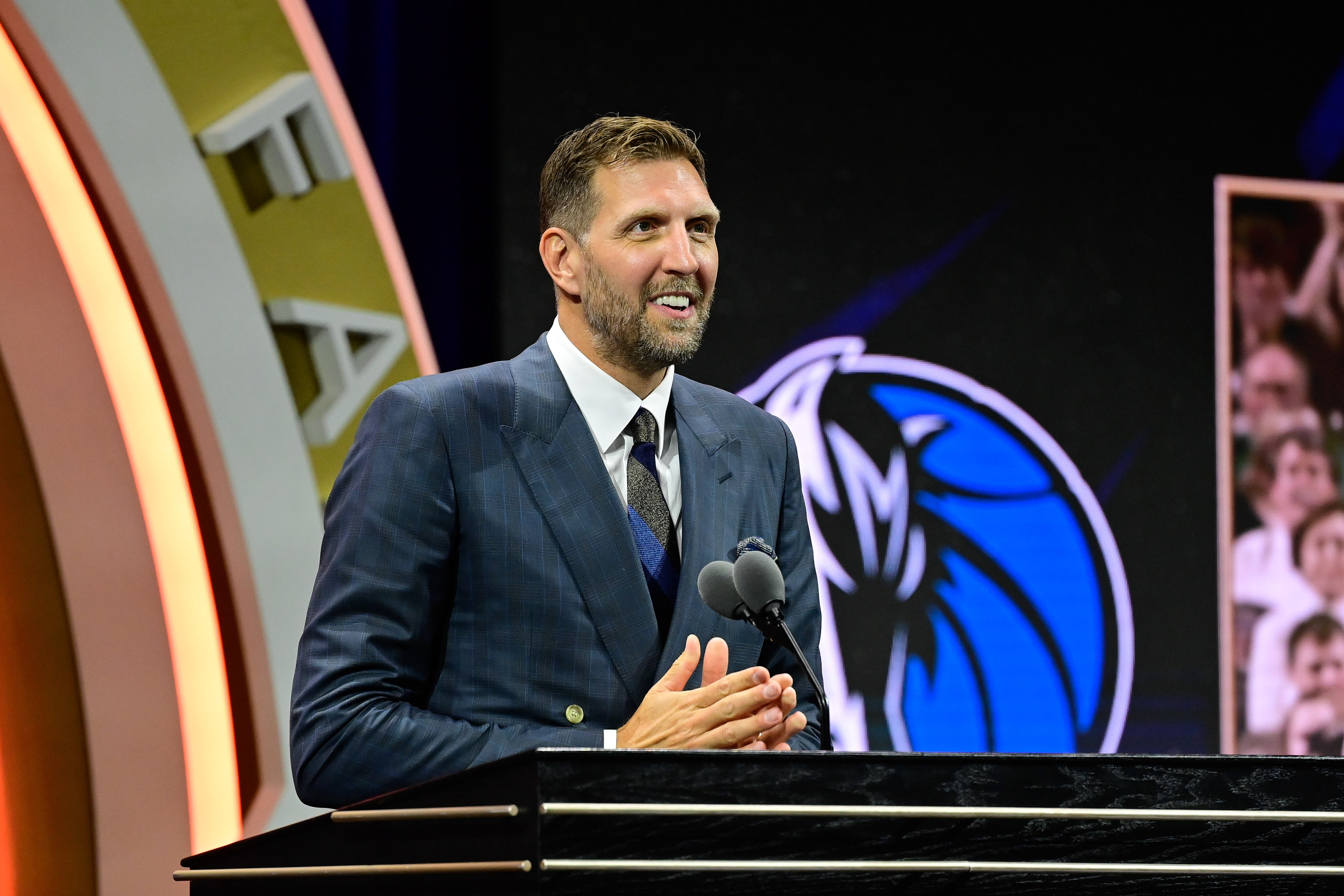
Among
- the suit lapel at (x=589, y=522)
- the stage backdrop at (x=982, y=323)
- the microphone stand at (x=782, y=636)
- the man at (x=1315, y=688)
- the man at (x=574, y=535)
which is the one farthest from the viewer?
the man at (x=1315, y=688)

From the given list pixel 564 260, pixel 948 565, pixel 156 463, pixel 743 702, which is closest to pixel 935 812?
pixel 743 702

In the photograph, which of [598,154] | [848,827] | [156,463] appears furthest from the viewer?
[156,463]

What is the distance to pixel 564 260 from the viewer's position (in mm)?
2387

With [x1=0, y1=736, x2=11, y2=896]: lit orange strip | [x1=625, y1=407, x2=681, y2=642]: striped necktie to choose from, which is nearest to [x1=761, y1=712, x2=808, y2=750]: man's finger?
[x1=625, y1=407, x2=681, y2=642]: striped necktie

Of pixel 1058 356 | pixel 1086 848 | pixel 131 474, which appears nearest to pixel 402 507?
pixel 1086 848

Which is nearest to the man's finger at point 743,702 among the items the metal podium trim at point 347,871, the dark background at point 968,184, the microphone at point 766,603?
the microphone at point 766,603

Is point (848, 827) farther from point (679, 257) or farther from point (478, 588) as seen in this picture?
point (679, 257)

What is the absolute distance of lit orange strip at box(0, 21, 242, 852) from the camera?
3006mm

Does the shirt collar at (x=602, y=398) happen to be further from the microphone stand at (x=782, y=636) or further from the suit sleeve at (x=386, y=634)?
the microphone stand at (x=782, y=636)

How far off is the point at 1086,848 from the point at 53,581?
234 cm

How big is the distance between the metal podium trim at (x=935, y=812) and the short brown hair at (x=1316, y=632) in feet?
10.4

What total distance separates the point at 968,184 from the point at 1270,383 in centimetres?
117

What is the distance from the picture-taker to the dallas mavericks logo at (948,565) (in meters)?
4.07

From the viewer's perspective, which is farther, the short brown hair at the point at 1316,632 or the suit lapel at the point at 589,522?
the short brown hair at the point at 1316,632
